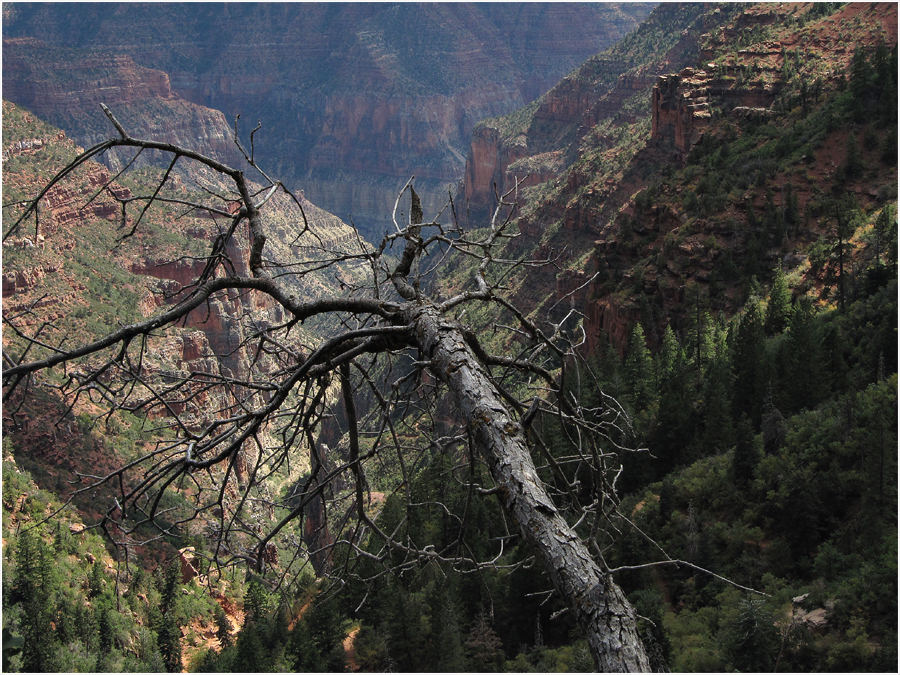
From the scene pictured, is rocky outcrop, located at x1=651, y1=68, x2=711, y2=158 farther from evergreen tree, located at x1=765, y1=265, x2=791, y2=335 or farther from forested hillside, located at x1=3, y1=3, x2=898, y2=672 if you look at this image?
evergreen tree, located at x1=765, y1=265, x2=791, y2=335

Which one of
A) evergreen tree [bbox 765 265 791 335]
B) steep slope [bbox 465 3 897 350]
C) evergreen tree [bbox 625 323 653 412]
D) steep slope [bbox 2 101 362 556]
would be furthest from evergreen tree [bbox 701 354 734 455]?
steep slope [bbox 2 101 362 556]

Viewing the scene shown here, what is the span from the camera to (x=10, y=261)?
60.0m

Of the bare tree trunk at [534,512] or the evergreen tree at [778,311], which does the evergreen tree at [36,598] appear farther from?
the evergreen tree at [778,311]

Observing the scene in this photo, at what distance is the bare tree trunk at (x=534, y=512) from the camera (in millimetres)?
3568

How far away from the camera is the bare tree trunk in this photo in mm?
3568

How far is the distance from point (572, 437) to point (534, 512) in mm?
12575

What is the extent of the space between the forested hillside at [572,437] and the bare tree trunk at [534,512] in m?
0.08

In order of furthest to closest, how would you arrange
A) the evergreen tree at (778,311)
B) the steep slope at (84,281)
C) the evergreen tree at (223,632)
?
the steep slope at (84,281), the evergreen tree at (778,311), the evergreen tree at (223,632)

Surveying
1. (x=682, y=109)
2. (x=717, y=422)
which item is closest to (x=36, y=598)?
(x=717, y=422)

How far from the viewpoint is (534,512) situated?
397cm

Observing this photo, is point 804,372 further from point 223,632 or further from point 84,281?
point 84,281

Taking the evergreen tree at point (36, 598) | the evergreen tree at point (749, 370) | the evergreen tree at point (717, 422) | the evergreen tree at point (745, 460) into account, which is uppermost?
the evergreen tree at point (749, 370)

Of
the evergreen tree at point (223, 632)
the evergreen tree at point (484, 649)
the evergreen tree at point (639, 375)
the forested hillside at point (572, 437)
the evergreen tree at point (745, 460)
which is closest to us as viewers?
the forested hillside at point (572, 437)

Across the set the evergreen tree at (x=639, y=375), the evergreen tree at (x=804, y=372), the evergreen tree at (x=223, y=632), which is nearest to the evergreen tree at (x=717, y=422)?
the evergreen tree at (x=804, y=372)
